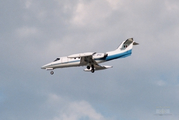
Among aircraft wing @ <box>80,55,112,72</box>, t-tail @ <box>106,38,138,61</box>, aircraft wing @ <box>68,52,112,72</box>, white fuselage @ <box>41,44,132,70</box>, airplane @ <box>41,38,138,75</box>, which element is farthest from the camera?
white fuselage @ <box>41,44,132,70</box>

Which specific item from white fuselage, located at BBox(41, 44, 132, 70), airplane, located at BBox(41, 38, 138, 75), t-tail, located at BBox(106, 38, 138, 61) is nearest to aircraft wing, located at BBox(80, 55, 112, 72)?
airplane, located at BBox(41, 38, 138, 75)

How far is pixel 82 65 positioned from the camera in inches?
5330

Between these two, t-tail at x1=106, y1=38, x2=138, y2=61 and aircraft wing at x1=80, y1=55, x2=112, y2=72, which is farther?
t-tail at x1=106, y1=38, x2=138, y2=61

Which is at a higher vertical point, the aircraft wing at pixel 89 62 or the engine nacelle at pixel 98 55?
the engine nacelle at pixel 98 55

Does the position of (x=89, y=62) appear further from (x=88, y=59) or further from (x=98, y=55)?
(x=98, y=55)

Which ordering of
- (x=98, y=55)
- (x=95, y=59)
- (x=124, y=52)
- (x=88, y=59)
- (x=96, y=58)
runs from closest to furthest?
1. (x=88, y=59)
2. (x=124, y=52)
3. (x=98, y=55)
4. (x=96, y=58)
5. (x=95, y=59)

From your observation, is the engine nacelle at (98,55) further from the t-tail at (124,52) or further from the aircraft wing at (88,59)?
the t-tail at (124,52)

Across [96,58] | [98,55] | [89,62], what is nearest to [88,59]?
[89,62]

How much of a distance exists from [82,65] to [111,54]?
22.1 ft

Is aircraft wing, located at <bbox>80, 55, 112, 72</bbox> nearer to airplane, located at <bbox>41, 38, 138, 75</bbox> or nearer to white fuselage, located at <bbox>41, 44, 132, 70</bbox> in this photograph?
airplane, located at <bbox>41, 38, 138, 75</bbox>

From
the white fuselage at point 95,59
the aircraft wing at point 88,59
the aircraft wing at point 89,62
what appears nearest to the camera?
the aircraft wing at point 88,59

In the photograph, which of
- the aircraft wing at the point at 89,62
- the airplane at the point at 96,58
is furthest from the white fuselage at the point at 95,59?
the aircraft wing at the point at 89,62

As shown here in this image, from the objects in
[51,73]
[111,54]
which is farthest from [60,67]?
[111,54]

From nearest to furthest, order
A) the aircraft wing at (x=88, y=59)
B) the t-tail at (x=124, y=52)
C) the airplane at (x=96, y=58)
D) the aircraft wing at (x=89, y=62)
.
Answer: the aircraft wing at (x=88, y=59) → the aircraft wing at (x=89, y=62) → the airplane at (x=96, y=58) → the t-tail at (x=124, y=52)
